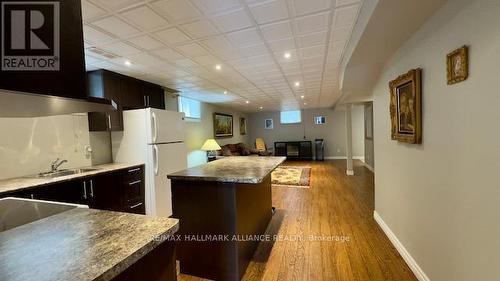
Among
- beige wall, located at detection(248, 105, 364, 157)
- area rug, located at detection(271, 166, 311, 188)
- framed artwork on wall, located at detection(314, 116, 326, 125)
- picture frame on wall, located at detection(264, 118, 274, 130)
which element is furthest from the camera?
picture frame on wall, located at detection(264, 118, 274, 130)

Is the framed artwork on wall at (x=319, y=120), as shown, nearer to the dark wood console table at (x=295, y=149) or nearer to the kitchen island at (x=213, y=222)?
the dark wood console table at (x=295, y=149)

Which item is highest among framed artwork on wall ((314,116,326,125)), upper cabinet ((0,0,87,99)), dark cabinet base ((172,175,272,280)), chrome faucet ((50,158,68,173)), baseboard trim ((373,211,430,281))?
framed artwork on wall ((314,116,326,125))

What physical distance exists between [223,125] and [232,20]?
19.2 feet

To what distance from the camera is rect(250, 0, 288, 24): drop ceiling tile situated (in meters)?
1.73

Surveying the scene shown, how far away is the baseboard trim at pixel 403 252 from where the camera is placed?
6.02ft

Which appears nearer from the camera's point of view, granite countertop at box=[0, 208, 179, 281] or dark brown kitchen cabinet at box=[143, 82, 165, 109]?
granite countertop at box=[0, 208, 179, 281]

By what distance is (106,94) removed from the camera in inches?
123

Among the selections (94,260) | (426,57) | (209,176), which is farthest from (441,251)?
(94,260)

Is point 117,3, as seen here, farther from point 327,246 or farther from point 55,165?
point 327,246

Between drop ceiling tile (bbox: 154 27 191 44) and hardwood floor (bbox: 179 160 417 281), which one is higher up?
drop ceiling tile (bbox: 154 27 191 44)

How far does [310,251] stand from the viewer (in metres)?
2.37

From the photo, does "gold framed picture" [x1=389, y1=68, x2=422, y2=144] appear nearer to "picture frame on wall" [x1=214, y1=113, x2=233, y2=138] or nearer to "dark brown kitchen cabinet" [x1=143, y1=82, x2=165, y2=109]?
"dark brown kitchen cabinet" [x1=143, y1=82, x2=165, y2=109]

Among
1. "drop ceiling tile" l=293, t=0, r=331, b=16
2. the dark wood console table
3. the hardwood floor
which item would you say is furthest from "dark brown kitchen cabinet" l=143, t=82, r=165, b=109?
the dark wood console table

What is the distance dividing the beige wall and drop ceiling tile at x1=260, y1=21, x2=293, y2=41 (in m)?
7.65
